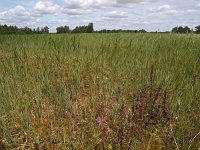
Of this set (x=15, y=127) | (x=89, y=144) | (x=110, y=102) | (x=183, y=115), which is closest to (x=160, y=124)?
(x=183, y=115)

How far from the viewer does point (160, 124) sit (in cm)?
315

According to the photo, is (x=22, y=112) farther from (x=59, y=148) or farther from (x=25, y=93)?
(x=59, y=148)

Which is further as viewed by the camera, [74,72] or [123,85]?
[74,72]

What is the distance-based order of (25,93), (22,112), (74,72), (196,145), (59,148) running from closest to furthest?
(196,145) < (59,148) < (22,112) < (25,93) < (74,72)

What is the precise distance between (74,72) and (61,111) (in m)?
1.35

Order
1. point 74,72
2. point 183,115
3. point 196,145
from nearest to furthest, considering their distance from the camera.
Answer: point 196,145
point 183,115
point 74,72

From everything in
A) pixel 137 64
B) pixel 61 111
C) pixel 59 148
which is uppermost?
pixel 137 64

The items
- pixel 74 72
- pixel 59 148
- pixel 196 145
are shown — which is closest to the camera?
pixel 196 145

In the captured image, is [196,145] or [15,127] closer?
[196,145]

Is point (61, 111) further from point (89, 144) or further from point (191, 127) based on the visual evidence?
point (191, 127)

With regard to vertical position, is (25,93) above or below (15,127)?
above

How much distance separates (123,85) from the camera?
398 cm

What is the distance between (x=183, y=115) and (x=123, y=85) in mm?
1031

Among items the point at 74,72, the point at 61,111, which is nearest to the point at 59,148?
the point at 61,111
